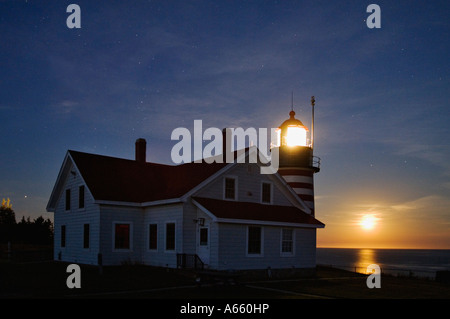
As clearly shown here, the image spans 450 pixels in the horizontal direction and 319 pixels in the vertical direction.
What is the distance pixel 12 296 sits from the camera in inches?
589

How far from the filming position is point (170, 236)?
24.4 metres

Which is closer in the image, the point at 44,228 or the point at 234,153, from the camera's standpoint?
the point at 234,153

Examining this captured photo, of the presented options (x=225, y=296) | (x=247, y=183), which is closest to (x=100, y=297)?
(x=225, y=296)

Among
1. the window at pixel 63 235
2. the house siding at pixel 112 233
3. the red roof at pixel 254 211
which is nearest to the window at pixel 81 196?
the house siding at pixel 112 233

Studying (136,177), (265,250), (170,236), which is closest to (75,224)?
(136,177)

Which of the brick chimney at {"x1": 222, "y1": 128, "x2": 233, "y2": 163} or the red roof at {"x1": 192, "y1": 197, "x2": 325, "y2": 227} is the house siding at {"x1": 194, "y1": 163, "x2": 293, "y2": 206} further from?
the brick chimney at {"x1": 222, "y1": 128, "x2": 233, "y2": 163}

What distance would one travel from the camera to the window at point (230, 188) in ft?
83.5

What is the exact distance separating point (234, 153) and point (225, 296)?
456 inches

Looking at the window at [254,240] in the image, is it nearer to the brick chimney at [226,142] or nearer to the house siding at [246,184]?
the house siding at [246,184]

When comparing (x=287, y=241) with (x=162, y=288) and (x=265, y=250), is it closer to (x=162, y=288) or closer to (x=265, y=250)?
(x=265, y=250)

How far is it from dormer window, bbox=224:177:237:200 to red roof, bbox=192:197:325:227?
0.38 meters

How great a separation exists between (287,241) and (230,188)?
3.86 m

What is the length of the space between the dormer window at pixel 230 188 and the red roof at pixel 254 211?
Result: 376mm
